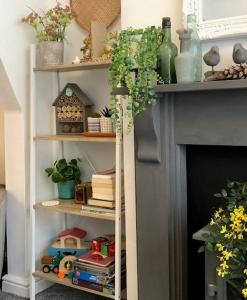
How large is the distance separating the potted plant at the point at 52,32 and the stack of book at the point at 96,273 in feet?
3.84

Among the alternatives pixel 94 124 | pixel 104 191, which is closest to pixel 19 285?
pixel 104 191

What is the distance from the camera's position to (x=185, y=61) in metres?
1.49

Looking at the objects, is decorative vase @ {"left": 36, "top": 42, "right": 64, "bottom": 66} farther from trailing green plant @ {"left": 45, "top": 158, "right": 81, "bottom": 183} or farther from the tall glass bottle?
the tall glass bottle

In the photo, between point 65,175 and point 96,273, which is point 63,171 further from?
point 96,273

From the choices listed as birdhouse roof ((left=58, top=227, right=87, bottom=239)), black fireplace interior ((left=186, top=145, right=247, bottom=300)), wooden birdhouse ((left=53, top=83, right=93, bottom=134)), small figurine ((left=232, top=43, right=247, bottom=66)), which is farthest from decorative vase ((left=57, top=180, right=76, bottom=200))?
small figurine ((left=232, top=43, right=247, bottom=66))

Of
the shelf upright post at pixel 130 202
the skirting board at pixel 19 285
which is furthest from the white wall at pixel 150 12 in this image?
the skirting board at pixel 19 285

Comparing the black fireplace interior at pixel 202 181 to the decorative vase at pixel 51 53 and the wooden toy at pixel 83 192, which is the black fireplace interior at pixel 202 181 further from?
the decorative vase at pixel 51 53

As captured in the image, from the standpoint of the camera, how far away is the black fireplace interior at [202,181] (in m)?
1.65

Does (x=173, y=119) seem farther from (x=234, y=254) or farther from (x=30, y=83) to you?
(x=30, y=83)

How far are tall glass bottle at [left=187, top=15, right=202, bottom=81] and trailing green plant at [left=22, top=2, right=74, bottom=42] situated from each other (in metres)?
0.98

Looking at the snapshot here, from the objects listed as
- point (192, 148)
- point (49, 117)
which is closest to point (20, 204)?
point (49, 117)

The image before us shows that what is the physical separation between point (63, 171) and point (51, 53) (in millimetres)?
720

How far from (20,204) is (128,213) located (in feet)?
2.97

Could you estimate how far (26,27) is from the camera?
2.40 metres
